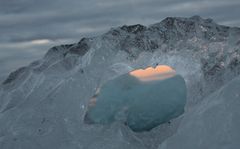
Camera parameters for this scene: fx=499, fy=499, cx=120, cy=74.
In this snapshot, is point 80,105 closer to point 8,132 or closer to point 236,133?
point 8,132

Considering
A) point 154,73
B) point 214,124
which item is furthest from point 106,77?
point 214,124

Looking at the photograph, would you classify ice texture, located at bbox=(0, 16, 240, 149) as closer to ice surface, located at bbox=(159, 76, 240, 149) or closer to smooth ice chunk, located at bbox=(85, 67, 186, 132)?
smooth ice chunk, located at bbox=(85, 67, 186, 132)

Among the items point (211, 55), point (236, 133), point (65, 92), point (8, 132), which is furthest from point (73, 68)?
point (236, 133)

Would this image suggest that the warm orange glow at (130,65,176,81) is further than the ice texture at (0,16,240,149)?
Yes

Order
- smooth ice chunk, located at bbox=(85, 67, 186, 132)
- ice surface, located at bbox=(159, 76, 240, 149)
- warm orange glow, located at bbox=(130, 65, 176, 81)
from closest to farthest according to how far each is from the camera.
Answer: ice surface, located at bbox=(159, 76, 240, 149) < smooth ice chunk, located at bbox=(85, 67, 186, 132) < warm orange glow, located at bbox=(130, 65, 176, 81)

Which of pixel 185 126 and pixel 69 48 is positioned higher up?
pixel 69 48

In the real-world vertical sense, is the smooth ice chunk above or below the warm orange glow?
below

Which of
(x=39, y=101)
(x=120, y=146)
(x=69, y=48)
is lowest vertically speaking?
(x=120, y=146)

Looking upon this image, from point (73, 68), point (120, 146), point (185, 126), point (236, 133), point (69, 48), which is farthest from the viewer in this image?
point (69, 48)

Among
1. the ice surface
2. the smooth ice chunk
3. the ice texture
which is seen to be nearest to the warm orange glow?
the smooth ice chunk
